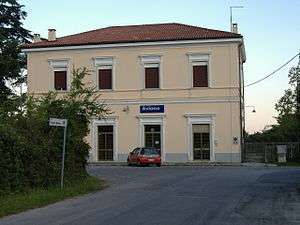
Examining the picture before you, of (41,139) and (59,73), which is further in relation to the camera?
(59,73)

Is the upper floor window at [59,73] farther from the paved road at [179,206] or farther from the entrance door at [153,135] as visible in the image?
the paved road at [179,206]

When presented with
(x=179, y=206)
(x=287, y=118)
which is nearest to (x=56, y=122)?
(x=179, y=206)

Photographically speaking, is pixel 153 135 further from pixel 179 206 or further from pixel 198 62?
pixel 179 206

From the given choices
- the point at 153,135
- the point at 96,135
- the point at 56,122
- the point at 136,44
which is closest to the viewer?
the point at 56,122

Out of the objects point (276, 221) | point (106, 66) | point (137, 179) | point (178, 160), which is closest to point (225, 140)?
point (178, 160)

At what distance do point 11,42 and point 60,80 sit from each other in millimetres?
6028

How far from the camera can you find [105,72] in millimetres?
50469

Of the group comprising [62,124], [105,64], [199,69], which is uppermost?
[105,64]

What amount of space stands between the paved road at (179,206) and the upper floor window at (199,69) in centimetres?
2380

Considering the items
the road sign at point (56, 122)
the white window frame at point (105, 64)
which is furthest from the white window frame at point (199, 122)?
the road sign at point (56, 122)

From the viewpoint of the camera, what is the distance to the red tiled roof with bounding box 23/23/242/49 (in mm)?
49128

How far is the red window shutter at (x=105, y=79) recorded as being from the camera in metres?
50.3

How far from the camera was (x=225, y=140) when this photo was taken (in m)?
47.4

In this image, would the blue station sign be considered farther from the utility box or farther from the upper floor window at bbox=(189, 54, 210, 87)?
the utility box
